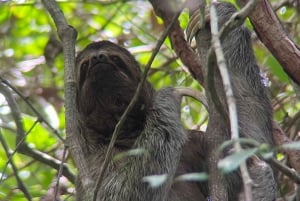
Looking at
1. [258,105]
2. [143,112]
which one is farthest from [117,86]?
[258,105]

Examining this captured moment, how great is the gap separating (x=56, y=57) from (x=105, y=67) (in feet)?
8.73

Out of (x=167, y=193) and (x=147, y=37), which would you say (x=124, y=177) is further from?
(x=147, y=37)

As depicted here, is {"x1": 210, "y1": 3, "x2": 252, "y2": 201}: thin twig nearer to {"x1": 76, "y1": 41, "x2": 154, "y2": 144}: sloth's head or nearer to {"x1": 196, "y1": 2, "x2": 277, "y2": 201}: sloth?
{"x1": 196, "y1": 2, "x2": 277, "y2": 201}: sloth

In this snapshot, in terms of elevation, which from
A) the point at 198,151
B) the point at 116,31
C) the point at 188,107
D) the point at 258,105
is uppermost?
the point at 116,31

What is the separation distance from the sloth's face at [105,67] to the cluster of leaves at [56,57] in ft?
4.34

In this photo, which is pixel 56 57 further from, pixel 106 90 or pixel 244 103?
pixel 244 103

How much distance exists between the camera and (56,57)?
838 centimetres

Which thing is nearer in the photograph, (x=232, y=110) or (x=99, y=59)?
(x=232, y=110)

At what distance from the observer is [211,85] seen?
359 centimetres

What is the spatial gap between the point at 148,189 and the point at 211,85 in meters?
2.11

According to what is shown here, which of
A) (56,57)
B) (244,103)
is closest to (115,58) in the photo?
(244,103)

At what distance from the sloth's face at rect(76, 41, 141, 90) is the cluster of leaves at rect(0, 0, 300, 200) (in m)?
1.32

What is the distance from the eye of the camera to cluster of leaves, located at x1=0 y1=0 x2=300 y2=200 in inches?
305

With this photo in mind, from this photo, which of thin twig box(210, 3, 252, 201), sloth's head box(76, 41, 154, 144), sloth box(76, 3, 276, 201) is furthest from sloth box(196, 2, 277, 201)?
thin twig box(210, 3, 252, 201)
